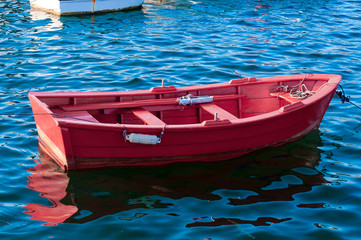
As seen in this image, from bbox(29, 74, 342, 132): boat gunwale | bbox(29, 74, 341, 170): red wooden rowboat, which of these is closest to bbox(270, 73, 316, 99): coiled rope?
bbox(29, 74, 341, 170): red wooden rowboat

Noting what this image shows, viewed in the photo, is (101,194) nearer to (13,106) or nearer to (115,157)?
(115,157)

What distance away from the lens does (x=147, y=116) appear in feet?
27.4

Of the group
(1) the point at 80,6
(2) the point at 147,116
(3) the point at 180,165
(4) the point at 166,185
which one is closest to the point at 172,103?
(2) the point at 147,116

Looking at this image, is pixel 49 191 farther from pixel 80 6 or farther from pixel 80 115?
pixel 80 6

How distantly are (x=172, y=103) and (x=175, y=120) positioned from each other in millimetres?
353

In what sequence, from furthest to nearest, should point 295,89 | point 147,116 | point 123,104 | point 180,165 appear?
point 295,89 < point 123,104 < point 147,116 < point 180,165

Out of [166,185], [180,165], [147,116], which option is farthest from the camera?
[147,116]

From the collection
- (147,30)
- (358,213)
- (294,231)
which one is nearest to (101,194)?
(294,231)

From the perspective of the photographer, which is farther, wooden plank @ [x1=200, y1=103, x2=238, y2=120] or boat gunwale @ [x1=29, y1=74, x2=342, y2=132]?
wooden plank @ [x1=200, y1=103, x2=238, y2=120]

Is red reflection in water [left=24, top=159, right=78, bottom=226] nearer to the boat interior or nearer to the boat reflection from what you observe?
the boat reflection

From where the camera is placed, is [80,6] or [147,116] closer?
[147,116]

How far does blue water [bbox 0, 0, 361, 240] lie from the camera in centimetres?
654

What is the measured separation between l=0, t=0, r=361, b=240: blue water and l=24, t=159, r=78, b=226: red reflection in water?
0.02 meters

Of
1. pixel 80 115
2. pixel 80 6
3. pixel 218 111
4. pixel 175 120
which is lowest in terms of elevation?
pixel 175 120
